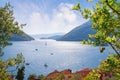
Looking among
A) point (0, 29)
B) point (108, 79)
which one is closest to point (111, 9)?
→ point (0, 29)

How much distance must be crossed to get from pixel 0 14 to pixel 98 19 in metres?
13.2

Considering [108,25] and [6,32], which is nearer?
[108,25]

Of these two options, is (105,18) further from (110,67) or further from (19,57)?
(19,57)

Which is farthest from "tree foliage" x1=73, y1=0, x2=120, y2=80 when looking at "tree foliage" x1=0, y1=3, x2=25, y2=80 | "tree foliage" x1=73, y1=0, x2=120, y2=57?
"tree foliage" x1=0, y1=3, x2=25, y2=80

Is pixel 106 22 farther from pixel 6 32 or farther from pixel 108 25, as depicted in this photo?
pixel 6 32

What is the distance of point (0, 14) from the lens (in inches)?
1024

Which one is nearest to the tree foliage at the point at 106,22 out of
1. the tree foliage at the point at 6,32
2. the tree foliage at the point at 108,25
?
the tree foliage at the point at 108,25

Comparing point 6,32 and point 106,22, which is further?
point 6,32

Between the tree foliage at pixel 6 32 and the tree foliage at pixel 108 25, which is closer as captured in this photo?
the tree foliage at pixel 108 25

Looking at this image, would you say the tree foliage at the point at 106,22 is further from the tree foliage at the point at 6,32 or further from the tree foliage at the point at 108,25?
the tree foliage at the point at 6,32

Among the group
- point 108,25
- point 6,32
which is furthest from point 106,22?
point 6,32

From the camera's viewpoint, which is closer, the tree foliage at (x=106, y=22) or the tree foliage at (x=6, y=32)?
the tree foliage at (x=106, y=22)

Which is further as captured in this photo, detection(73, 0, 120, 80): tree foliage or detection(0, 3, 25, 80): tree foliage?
detection(0, 3, 25, 80): tree foliage

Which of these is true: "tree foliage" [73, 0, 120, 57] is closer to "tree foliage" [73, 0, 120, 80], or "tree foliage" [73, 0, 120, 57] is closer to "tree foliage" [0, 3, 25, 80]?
"tree foliage" [73, 0, 120, 80]
